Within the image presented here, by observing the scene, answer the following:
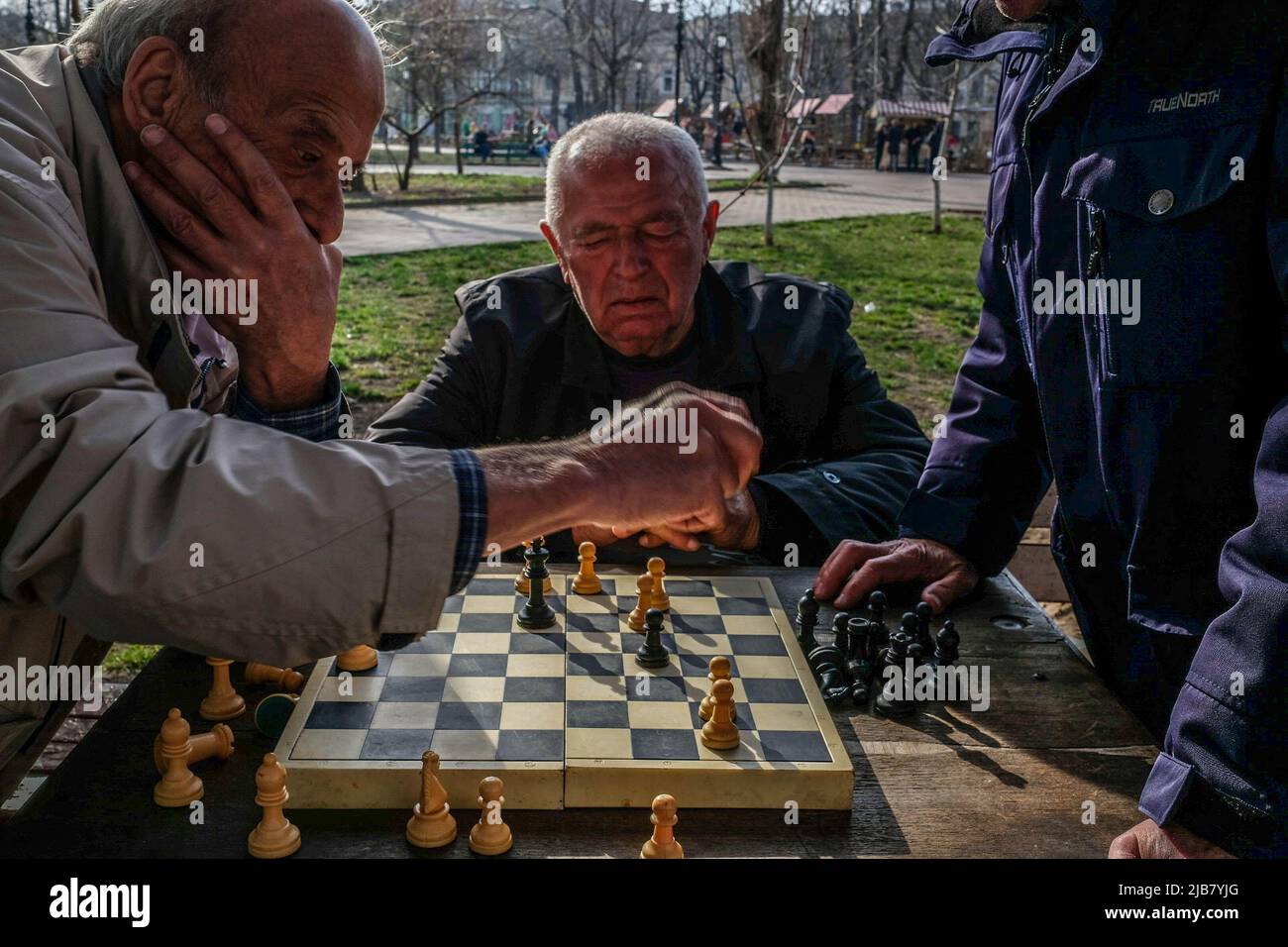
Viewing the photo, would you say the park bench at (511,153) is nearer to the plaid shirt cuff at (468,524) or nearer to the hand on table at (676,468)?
the hand on table at (676,468)

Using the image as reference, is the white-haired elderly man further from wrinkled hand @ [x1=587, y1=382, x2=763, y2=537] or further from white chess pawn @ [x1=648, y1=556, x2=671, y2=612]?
wrinkled hand @ [x1=587, y1=382, x2=763, y2=537]

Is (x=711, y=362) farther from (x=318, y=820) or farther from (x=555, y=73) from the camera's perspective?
(x=555, y=73)

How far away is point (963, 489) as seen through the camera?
2352 mm

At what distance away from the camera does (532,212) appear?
17.0m

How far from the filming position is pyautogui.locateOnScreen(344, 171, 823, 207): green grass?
1839 cm

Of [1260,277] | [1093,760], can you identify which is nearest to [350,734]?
[1093,760]

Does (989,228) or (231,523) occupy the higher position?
(989,228)

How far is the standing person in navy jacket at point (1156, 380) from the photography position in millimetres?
1419

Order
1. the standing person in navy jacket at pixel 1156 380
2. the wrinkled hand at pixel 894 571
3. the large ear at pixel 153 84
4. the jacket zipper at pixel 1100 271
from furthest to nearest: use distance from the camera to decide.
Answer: the wrinkled hand at pixel 894 571, the jacket zipper at pixel 1100 271, the large ear at pixel 153 84, the standing person in navy jacket at pixel 1156 380

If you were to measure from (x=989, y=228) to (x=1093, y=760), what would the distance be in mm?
1206

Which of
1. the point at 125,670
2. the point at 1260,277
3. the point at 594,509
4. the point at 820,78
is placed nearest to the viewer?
the point at 594,509

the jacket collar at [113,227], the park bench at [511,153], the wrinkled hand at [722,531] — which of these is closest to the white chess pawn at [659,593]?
the wrinkled hand at [722,531]

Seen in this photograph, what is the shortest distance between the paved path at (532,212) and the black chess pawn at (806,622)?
22.5 feet

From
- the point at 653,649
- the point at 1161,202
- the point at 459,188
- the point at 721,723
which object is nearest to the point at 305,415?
the point at 653,649
